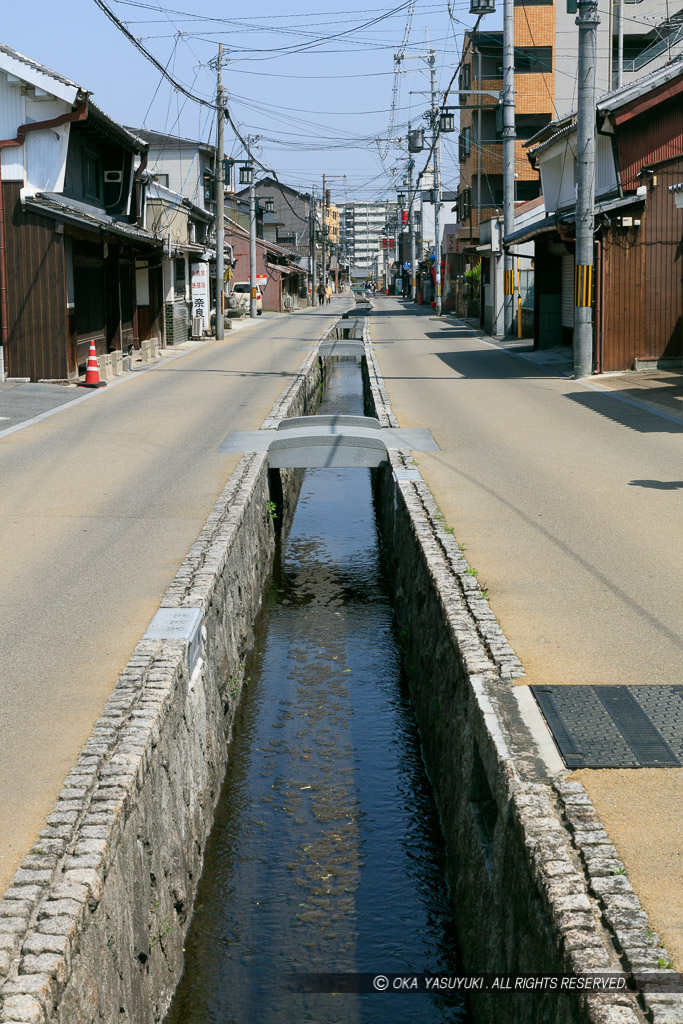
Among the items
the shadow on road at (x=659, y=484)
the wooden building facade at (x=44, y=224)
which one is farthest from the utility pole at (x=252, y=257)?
the shadow on road at (x=659, y=484)

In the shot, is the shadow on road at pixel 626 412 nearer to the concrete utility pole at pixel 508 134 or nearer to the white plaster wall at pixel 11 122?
the white plaster wall at pixel 11 122

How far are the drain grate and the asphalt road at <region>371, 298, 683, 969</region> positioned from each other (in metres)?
0.14

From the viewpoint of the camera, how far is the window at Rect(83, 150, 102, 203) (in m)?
27.1

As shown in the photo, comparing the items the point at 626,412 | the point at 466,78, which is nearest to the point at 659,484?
the point at 626,412

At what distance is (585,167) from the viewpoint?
21.7 metres

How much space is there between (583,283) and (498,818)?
18538 mm

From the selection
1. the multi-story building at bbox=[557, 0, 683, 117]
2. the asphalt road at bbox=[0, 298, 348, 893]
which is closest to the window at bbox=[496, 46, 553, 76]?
the multi-story building at bbox=[557, 0, 683, 117]

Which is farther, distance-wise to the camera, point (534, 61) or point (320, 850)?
point (534, 61)

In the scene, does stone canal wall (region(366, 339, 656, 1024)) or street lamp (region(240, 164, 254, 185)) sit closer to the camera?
stone canal wall (region(366, 339, 656, 1024))

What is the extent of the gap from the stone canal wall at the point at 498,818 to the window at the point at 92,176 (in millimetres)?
20539

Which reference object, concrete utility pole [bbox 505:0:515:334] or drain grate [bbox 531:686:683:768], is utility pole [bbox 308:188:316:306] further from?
drain grate [bbox 531:686:683:768]

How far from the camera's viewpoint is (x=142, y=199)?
31016mm

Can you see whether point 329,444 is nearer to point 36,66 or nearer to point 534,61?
point 36,66

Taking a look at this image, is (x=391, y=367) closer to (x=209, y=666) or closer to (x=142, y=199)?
A: (x=142, y=199)
